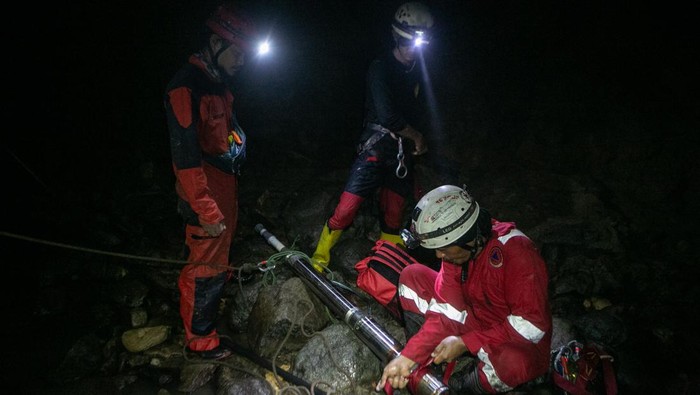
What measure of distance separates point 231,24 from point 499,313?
3212 millimetres

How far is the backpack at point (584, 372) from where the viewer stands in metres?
2.52

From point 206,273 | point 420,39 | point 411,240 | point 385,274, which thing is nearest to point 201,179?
point 206,273

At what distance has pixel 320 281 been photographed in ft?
11.9

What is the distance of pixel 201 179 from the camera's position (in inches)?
110

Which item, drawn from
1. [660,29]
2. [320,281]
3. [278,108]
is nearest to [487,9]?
[660,29]

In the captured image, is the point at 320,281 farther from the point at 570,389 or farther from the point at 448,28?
the point at 448,28

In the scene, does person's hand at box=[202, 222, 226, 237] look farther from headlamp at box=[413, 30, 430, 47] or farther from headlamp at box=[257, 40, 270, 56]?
headlamp at box=[413, 30, 430, 47]

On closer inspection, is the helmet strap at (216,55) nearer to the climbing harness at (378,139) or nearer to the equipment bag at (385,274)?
the climbing harness at (378,139)

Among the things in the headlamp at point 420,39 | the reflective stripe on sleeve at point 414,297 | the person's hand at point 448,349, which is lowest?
the reflective stripe on sleeve at point 414,297

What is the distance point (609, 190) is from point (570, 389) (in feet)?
12.0

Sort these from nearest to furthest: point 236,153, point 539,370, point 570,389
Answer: point 539,370 < point 570,389 < point 236,153

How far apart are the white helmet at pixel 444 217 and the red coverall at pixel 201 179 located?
5.68ft

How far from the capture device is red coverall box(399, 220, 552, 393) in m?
2.28

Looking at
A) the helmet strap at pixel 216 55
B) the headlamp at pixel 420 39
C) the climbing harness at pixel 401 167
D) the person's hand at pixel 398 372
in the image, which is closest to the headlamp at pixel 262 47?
the helmet strap at pixel 216 55
